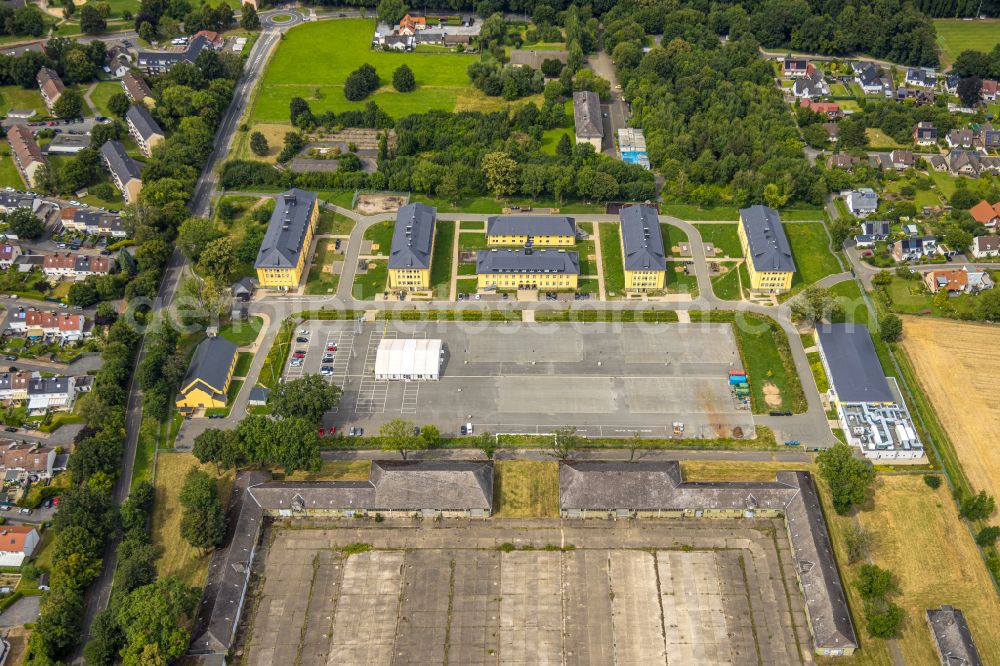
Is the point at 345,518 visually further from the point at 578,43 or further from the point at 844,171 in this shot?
the point at 578,43

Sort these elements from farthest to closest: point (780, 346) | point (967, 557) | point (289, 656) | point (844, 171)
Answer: point (844, 171)
point (780, 346)
point (967, 557)
point (289, 656)

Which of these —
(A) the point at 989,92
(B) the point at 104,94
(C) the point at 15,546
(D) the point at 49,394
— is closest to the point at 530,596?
(C) the point at 15,546

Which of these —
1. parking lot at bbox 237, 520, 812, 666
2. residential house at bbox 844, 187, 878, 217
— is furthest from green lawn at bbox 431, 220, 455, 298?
A: residential house at bbox 844, 187, 878, 217

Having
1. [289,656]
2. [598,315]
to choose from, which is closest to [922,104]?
[598,315]

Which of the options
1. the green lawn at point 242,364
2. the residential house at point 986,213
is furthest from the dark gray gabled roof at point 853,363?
the green lawn at point 242,364

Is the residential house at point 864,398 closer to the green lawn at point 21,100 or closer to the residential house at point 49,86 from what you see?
the residential house at point 49,86

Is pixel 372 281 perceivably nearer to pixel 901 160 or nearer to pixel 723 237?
pixel 723 237

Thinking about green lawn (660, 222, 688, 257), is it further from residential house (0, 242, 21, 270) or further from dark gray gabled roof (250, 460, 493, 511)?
residential house (0, 242, 21, 270)
